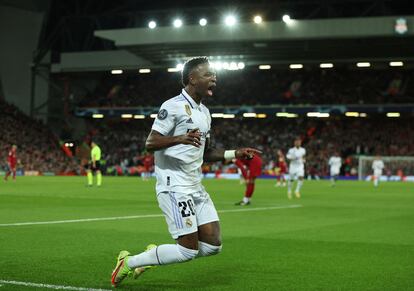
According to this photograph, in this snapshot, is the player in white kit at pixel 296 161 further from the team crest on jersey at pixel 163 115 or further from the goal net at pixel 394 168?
the goal net at pixel 394 168

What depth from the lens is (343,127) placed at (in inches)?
2640

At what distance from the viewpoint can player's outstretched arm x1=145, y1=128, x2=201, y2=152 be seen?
7316 millimetres

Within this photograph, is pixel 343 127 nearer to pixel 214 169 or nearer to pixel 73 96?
pixel 214 169

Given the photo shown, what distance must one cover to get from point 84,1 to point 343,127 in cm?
2823

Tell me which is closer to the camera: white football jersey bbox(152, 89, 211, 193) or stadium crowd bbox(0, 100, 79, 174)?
white football jersey bbox(152, 89, 211, 193)

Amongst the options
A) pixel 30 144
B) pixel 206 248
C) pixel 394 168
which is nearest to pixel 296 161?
pixel 206 248

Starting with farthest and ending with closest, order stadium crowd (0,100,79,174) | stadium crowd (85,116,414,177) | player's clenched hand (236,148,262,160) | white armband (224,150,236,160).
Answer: stadium crowd (0,100,79,174) < stadium crowd (85,116,414,177) < white armband (224,150,236,160) < player's clenched hand (236,148,262,160)

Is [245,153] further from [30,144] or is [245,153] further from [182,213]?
[30,144]

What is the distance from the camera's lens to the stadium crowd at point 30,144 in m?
63.6

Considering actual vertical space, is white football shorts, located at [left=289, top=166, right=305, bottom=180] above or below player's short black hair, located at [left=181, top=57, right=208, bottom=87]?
below

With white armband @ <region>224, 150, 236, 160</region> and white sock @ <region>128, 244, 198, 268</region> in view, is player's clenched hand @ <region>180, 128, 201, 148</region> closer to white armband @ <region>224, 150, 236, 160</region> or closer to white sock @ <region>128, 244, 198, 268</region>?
white armband @ <region>224, 150, 236, 160</region>

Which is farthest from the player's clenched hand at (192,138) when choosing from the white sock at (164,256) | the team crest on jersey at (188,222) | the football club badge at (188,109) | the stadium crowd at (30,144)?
the stadium crowd at (30,144)

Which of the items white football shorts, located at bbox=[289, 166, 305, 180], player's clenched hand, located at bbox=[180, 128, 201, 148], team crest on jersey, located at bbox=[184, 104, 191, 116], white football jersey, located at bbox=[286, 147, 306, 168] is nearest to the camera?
player's clenched hand, located at bbox=[180, 128, 201, 148]

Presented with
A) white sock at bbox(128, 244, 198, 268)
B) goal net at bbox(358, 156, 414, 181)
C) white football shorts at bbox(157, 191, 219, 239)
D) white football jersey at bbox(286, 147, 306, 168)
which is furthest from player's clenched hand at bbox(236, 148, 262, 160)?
goal net at bbox(358, 156, 414, 181)
